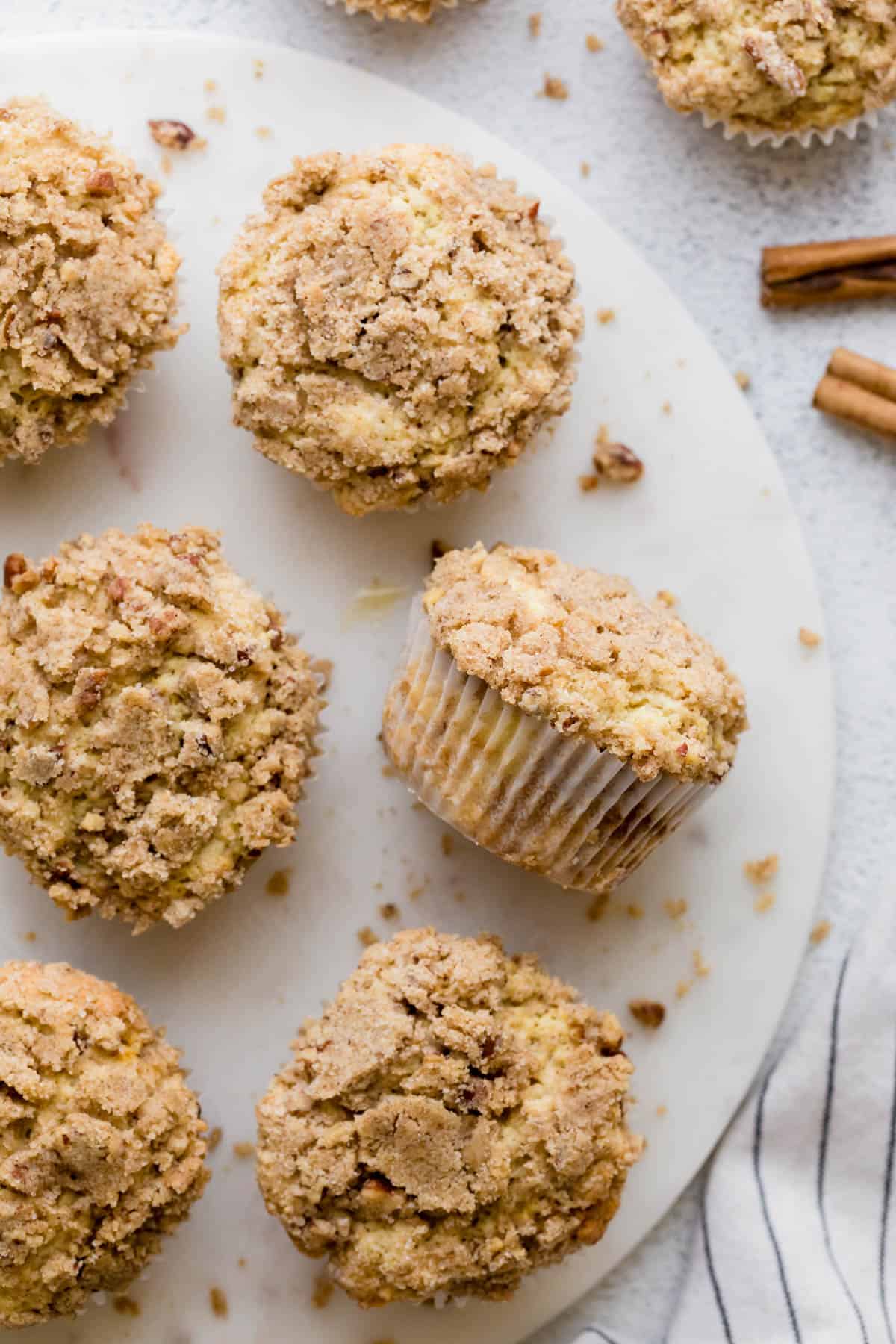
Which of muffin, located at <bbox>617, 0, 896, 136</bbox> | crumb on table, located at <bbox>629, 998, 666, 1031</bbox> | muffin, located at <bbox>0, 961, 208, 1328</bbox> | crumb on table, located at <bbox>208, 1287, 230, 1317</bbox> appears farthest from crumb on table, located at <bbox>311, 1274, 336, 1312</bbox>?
muffin, located at <bbox>617, 0, 896, 136</bbox>

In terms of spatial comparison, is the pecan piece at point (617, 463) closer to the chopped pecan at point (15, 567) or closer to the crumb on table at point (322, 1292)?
the chopped pecan at point (15, 567)

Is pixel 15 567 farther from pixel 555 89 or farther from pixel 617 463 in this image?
pixel 555 89

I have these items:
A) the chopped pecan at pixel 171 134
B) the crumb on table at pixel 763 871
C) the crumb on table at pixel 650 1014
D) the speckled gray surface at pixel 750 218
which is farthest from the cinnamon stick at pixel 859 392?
the chopped pecan at pixel 171 134

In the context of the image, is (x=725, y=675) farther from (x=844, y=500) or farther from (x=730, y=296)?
(x=730, y=296)

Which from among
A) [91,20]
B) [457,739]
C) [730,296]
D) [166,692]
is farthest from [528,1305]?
[91,20]

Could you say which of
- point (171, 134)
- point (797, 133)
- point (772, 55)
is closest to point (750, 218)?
point (797, 133)

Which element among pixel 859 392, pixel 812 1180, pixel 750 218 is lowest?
pixel 812 1180
